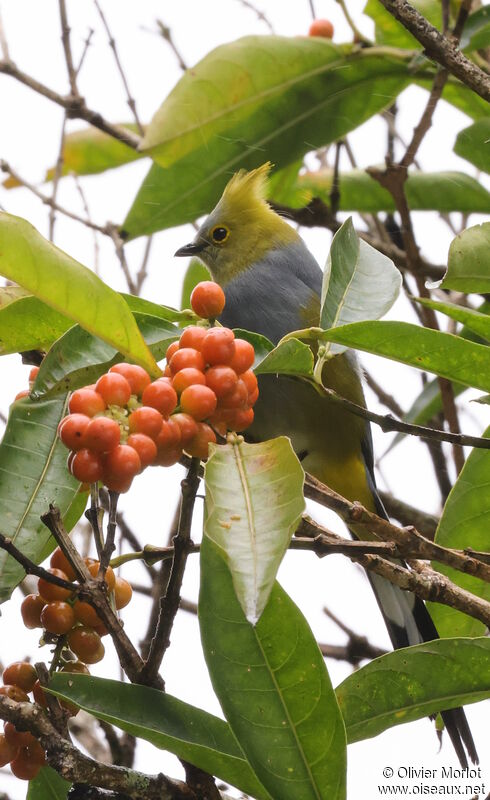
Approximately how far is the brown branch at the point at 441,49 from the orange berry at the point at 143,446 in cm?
116

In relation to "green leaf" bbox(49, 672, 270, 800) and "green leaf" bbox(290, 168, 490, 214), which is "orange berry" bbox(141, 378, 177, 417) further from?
"green leaf" bbox(290, 168, 490, 214)

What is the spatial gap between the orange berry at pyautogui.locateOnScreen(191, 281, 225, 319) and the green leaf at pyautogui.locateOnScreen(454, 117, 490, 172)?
4.72ft

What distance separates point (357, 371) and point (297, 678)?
6.09 feet

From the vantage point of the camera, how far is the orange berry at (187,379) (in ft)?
4.62

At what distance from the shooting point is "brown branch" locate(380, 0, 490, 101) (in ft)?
6.55

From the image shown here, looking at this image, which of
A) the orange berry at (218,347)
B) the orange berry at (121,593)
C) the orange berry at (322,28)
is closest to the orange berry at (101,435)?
the orange berry at (218,347)

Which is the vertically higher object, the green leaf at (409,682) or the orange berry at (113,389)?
the orange berry at (113,389)

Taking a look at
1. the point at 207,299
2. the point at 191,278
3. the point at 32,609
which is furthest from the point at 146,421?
the point at 191,278

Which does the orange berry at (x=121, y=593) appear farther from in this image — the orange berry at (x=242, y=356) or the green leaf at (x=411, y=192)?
the green leaf at (x=411, y=192)

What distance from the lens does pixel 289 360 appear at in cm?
161

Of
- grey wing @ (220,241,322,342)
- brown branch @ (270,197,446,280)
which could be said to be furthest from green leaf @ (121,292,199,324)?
brown branch @ (270,197,446,280)

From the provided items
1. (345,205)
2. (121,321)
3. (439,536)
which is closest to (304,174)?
(345,205)

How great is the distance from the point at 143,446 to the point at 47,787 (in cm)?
79

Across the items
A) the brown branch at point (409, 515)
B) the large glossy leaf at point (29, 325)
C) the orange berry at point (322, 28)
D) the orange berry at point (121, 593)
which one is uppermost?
the orange berry at point (322, 28)
